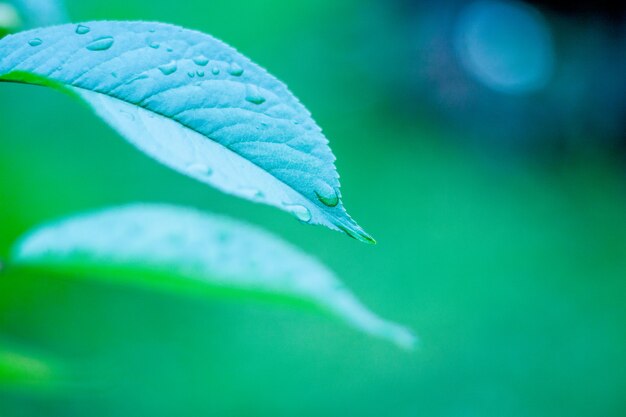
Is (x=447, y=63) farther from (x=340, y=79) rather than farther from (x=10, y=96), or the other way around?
(x=10, y=96)

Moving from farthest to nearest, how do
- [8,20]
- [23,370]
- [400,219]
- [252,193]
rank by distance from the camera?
[400,219] < [23,370] < [8,20] < [252,193]

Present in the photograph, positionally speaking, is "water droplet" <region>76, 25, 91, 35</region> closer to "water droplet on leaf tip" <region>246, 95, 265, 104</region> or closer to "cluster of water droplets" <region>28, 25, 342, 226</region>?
"cluster of water droplets" <region>28, 25, 342, 226</region>

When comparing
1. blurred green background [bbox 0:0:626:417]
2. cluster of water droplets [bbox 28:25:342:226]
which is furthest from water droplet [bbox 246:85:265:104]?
blurred green background [bbox 0:0:626:417]

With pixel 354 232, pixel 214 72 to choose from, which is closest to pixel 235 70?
pixel 214 72

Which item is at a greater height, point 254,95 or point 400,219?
point 400,219

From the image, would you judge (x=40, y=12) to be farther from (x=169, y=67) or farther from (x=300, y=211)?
(x=300, y=211)

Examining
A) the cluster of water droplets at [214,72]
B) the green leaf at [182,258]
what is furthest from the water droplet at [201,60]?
the green leaf at [182,258]

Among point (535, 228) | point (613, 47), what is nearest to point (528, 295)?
point (535, 228)

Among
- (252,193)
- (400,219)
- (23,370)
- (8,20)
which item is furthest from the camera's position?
(400,219)
